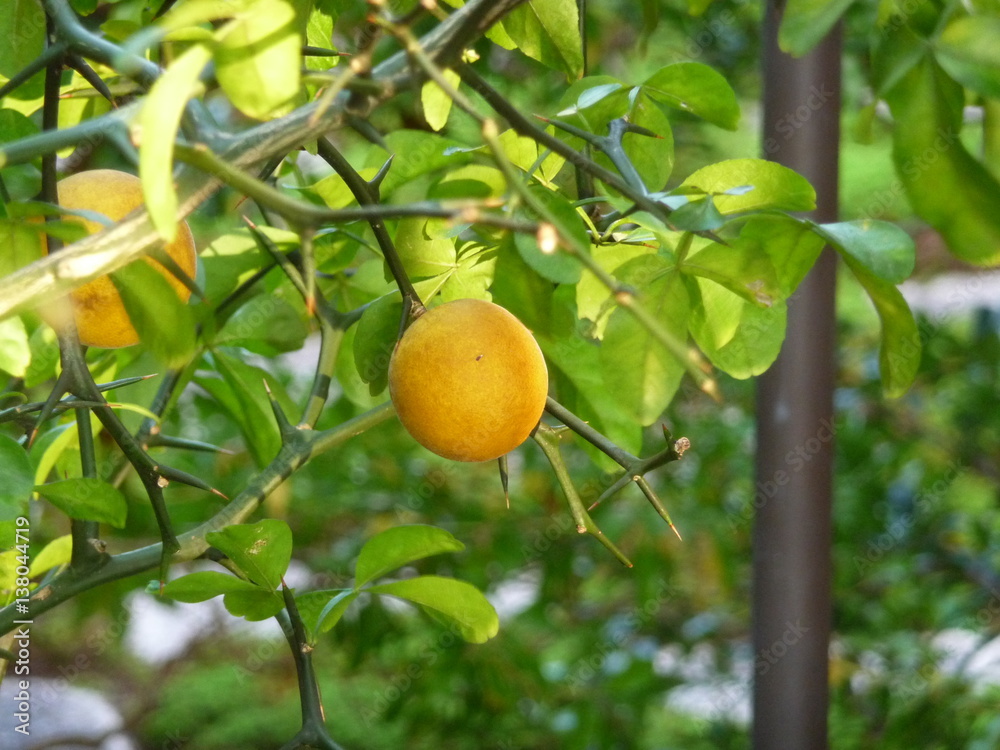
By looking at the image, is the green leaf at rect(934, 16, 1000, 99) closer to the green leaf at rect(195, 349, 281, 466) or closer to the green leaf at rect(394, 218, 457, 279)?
the green leaf at rect(394, 218, 457, 279)

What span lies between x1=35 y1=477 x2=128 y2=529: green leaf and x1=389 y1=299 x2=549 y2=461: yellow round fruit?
10cm

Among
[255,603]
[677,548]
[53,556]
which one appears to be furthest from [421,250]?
[677,548]

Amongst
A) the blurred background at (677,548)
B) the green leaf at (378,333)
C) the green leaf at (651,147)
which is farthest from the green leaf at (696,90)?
the blurred background at (677,548)

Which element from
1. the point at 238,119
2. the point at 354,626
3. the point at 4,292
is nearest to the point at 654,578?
the point at 354,626

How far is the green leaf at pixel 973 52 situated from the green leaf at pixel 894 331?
0.06 meters

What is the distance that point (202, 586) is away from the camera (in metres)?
0.32

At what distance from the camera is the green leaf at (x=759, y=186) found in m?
0.30

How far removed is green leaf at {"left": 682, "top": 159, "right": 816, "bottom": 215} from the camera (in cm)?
30

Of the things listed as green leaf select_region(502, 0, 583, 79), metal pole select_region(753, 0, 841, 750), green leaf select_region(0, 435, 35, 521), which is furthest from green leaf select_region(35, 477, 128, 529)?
metal pole select_region(753, 0, 841, 750)

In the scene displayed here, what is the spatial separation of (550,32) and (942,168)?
0.53 ft

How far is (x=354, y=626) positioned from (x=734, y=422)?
20.9 inches

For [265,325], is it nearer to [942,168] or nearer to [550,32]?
[550,32]

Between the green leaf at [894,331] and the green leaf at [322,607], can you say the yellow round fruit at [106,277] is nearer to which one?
the green leaf at [322,607]

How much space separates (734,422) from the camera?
120 cm
